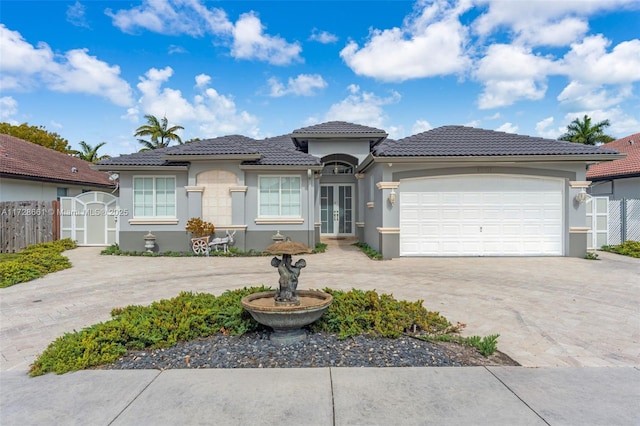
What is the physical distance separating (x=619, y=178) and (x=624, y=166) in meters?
1.10

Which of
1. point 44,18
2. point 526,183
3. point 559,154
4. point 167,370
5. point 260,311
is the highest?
point 44,18

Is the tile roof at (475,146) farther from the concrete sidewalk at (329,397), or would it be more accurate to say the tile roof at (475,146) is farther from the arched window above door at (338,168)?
the concrete sidewalk at (329,397)

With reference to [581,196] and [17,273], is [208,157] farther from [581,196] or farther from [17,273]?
[581,196]

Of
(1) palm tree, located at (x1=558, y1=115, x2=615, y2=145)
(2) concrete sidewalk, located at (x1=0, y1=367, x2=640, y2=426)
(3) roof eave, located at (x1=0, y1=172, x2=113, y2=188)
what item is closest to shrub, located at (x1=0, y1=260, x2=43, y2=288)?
(2) concrete sidewalk, located at (x1=0, y1=367, x2=640, y2=426)

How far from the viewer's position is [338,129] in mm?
16438

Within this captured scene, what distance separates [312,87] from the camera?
19.1 m

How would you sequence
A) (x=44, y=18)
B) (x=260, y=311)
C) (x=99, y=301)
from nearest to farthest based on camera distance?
1. (x=260, y=311)
2. (x=99, y=301)
3. (x=44, y=18)

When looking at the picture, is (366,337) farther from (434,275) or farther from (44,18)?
(44,18)

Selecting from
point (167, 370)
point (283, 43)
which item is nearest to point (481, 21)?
point (283, 43)

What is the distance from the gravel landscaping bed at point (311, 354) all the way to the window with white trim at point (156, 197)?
1000cm

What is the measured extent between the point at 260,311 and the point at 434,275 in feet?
19.6

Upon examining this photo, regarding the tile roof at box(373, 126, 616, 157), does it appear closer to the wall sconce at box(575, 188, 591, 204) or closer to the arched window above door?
the wall sconce at box(575, 188, 591, 204)

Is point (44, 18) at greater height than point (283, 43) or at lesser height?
lesser

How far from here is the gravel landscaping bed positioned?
150 inches
